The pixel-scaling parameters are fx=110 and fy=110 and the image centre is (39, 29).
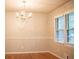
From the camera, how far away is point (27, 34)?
672 centimetres

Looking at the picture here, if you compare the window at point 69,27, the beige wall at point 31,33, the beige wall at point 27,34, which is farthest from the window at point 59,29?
the beige wall at point 27,34

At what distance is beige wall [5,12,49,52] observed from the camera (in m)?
6.46

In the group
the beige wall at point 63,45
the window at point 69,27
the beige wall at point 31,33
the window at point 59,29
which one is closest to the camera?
the beige wall at point 63,45

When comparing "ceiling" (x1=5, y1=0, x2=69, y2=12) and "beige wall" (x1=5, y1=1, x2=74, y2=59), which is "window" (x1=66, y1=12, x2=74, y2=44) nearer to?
"ceiling" (x1=5, y1=0, x2=69, y2=12)

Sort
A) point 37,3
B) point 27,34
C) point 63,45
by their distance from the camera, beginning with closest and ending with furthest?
point 37,3, point 63,45, point 27,34

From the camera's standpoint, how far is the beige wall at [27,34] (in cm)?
646

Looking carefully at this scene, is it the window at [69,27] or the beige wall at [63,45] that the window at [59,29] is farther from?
the window at [69,27]

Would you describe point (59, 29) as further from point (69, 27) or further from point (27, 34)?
point (27, 34)

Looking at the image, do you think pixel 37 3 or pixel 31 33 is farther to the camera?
pixel 31 33

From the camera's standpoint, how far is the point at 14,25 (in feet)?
21.4

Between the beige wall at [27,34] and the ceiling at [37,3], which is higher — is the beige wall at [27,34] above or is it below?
below

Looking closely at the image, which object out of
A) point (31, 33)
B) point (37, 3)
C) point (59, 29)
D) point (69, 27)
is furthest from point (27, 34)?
point (69, 27)

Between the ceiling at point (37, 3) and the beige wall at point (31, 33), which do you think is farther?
the beige wall at point (31, 33)
